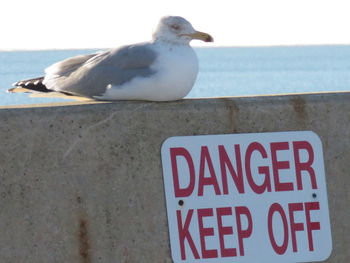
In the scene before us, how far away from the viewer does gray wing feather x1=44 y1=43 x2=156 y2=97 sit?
5.29m

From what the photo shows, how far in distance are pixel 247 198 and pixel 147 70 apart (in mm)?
805

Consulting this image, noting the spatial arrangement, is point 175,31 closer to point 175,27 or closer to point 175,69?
point 175,27

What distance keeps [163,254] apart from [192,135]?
575mm

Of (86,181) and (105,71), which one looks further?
(105,71)

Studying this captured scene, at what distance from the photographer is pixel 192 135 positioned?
199 inches

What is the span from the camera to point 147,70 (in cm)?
527

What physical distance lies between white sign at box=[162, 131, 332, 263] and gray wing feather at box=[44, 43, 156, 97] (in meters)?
0.49

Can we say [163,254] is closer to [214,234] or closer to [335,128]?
[214,234]

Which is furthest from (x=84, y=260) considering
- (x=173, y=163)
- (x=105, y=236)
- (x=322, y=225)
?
(x=322, y=225)

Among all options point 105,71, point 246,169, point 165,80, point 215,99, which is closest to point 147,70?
point 165,80

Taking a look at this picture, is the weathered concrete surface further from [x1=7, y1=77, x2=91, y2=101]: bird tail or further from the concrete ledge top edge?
[x1=7, y1=77, x2=91, y2=101]: bird tail

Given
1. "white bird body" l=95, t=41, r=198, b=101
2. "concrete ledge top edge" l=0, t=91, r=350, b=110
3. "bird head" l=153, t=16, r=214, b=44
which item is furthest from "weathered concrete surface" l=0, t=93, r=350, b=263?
"bird head" l=153, t=16, r=214, b=44

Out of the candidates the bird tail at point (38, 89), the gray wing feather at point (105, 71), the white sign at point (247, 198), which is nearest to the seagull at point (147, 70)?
the gray wing feather at point (105, 71)

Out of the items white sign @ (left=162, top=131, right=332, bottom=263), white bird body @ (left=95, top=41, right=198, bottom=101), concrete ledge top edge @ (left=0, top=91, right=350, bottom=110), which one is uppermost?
white bird body @ (left=95, top=41, right=198, bottom=101)
